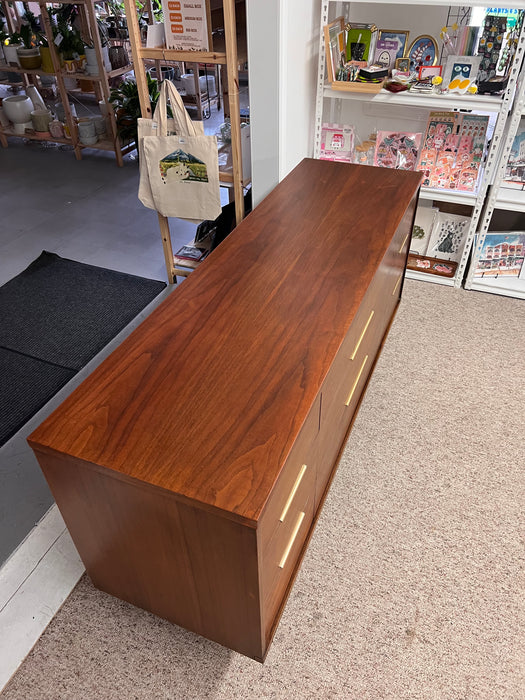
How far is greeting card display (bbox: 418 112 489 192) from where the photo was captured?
2537 mm

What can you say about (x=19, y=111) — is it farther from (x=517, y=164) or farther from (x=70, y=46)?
(x=517, y=164)

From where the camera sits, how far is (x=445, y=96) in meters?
2.34

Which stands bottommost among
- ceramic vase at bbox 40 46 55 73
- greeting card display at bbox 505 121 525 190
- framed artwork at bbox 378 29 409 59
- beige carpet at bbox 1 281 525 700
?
beige carpet at bbox 1 281 525 700

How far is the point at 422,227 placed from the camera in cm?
290

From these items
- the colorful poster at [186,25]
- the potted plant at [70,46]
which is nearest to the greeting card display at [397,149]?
the colorful poster at [186,25]

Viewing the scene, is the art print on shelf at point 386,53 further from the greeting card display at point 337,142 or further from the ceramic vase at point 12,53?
the ceramic vase at point 12,53

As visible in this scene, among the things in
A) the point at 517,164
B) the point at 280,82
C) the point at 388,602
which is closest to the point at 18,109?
the point at 280,82

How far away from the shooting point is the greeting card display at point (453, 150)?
2537mm

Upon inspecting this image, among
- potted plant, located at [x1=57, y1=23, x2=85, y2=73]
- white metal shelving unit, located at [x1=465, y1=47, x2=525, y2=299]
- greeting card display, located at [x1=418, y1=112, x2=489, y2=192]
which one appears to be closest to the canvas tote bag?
greeting card display, located at [x1=418, y1=112, x2=489, y2=192]

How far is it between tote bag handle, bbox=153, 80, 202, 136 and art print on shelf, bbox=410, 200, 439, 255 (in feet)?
4.09

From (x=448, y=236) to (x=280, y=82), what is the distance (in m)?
1.23

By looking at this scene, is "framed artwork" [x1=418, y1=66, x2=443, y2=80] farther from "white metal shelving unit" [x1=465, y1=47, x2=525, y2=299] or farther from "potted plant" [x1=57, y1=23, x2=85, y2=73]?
"potted plant" [x1=57, y1=23, x2=85, y2=73]

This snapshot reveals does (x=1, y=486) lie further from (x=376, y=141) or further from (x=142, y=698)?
(x=376, y=141)

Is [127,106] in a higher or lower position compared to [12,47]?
lower
